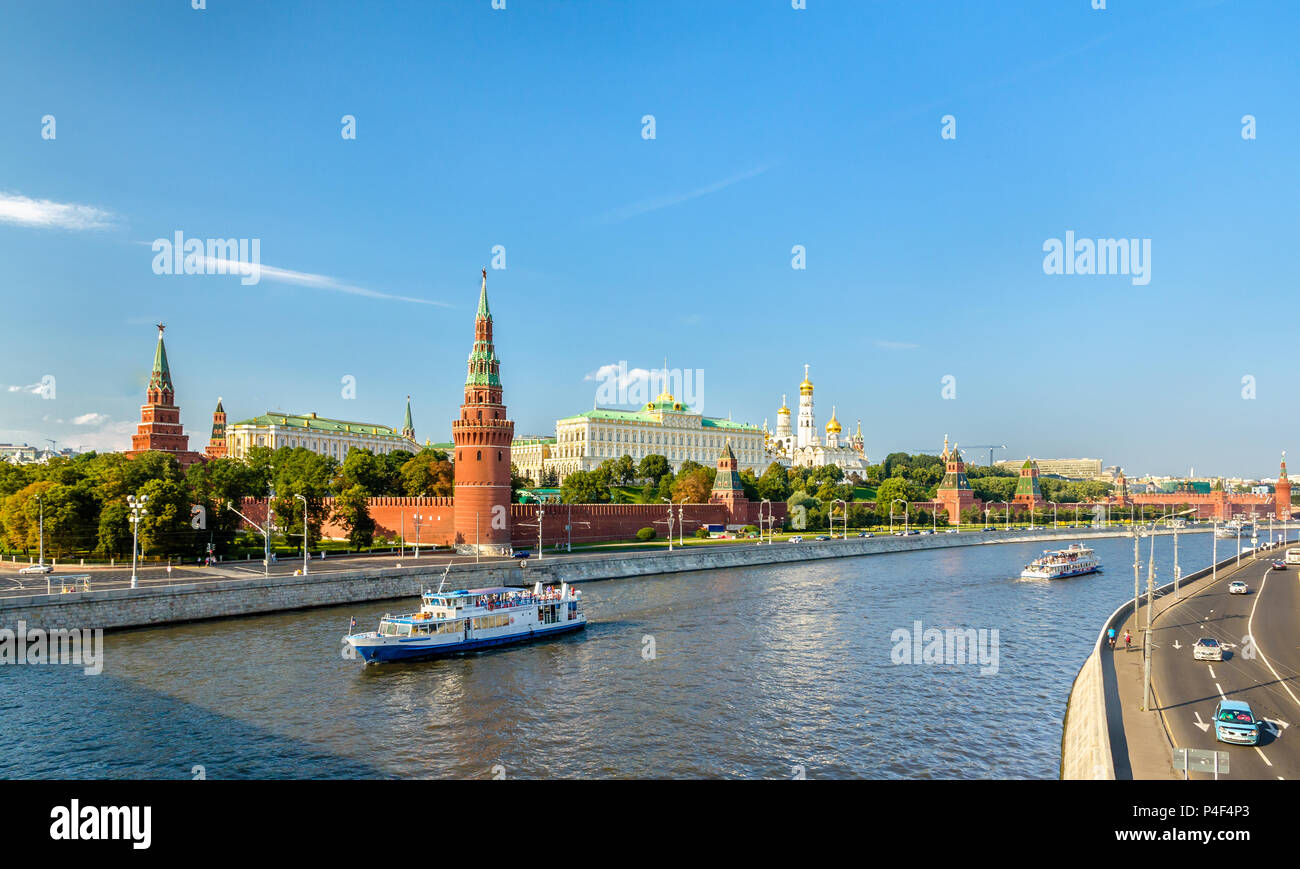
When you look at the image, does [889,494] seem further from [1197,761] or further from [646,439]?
[1197,761]

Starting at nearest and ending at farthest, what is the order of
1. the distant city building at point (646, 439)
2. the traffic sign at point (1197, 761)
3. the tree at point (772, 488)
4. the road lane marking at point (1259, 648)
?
the traffic sign at point (1197, 761) → the road lane marking at point (1259, 648) → the tree at point (772, 488) → the distant city building at point (646, 439)

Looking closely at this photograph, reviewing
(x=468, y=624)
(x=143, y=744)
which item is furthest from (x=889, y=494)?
(x=143, y=744)

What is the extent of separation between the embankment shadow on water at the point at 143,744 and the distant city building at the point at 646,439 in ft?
416

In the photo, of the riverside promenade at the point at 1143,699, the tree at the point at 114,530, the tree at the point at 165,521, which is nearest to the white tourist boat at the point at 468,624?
the tree at the point at 165,521

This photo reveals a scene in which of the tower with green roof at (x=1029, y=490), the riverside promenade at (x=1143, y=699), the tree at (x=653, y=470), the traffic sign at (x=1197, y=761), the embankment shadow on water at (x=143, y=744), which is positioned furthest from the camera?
the tower with green roof at (x=1029, y=490)

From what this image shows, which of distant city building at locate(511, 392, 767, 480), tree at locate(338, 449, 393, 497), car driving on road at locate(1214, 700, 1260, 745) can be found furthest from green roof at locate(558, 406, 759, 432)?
car driving on road at locate(1214, 700, 1260, 745)

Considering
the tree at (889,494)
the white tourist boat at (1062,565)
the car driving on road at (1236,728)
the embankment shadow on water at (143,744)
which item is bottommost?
the white tourist boat at (1062,565)

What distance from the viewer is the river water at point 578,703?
23.6 metres

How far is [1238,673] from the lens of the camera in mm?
28234

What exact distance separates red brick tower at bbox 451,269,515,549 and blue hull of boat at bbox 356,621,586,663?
2607 centimetres

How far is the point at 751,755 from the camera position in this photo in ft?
79.9

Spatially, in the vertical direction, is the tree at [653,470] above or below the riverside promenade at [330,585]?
above

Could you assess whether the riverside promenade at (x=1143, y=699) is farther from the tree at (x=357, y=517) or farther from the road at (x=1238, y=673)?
the tree at (x=357, y=517)

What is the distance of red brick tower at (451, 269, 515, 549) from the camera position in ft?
227
